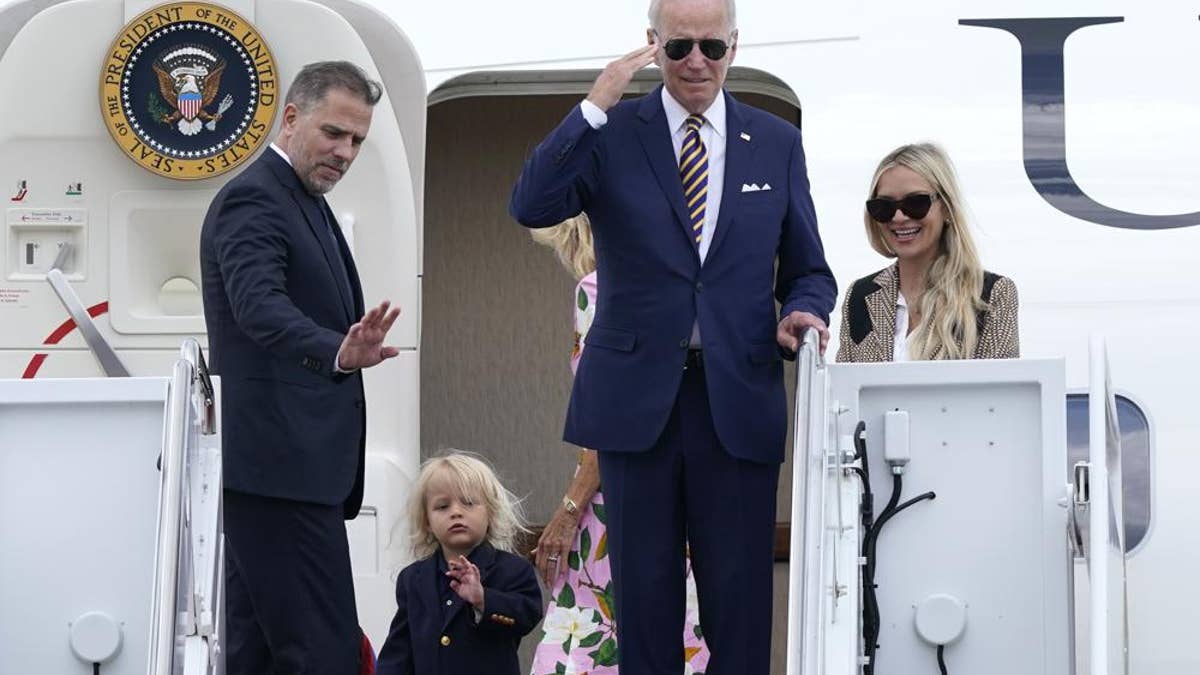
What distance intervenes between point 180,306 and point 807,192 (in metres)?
2.64

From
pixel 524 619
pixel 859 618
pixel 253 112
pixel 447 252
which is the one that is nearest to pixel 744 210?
pixel 859 618

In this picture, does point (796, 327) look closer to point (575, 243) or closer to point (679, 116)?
point (679, 116)

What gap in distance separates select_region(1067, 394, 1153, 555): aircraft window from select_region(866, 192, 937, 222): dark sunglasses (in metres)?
1.18

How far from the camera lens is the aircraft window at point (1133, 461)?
19.4ft

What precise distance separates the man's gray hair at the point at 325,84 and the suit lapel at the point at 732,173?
0.84m

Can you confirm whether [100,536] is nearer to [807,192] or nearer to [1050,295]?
[807,192]

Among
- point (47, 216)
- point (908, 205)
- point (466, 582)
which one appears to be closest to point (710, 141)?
point (908, 205)

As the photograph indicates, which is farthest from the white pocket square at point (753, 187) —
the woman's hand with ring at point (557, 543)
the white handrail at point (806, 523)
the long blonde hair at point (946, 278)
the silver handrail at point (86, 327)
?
the silver handrail at point (86, 327)

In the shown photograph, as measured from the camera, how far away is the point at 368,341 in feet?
15.0

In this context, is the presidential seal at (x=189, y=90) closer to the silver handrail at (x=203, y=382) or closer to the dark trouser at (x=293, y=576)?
the dark trouser at (x=293, y=576)

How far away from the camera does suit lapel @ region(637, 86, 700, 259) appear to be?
15.2 ft

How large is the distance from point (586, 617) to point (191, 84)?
1.99m

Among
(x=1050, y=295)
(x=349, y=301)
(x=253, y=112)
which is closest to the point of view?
(x=349, y=301)

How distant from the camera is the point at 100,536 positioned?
14.6 ft
